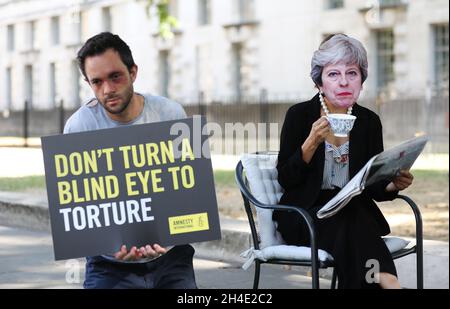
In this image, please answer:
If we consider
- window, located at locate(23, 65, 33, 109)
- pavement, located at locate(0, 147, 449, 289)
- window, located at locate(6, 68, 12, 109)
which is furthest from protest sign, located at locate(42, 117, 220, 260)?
window, located at locate(6, 68, 12, 109)

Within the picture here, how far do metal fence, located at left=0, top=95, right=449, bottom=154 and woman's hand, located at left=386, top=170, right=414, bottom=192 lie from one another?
50.8 ft

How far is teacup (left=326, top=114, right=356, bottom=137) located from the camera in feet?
10.3

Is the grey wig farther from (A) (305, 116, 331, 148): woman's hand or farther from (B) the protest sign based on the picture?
(B) the protest sign

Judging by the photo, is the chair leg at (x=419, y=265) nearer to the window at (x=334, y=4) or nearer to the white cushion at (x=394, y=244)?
the white cushion at (x=394, y=244)

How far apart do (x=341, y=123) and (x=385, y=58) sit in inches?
986

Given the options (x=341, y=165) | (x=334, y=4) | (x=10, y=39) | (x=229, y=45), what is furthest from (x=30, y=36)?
(x=341, y=165)

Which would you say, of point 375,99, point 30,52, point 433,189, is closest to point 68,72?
point 30,52

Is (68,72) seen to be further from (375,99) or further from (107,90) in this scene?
(107,90)

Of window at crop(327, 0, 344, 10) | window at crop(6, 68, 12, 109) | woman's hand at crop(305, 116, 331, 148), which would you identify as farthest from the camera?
window at crop(6, 68, 12, 109)

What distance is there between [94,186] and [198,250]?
423 cm

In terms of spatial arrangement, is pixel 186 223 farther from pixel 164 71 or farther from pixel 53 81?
pixel 53 81

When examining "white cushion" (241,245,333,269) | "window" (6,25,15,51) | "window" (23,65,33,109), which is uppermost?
"window" (6,25,15,51)

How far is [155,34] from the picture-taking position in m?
35.8
